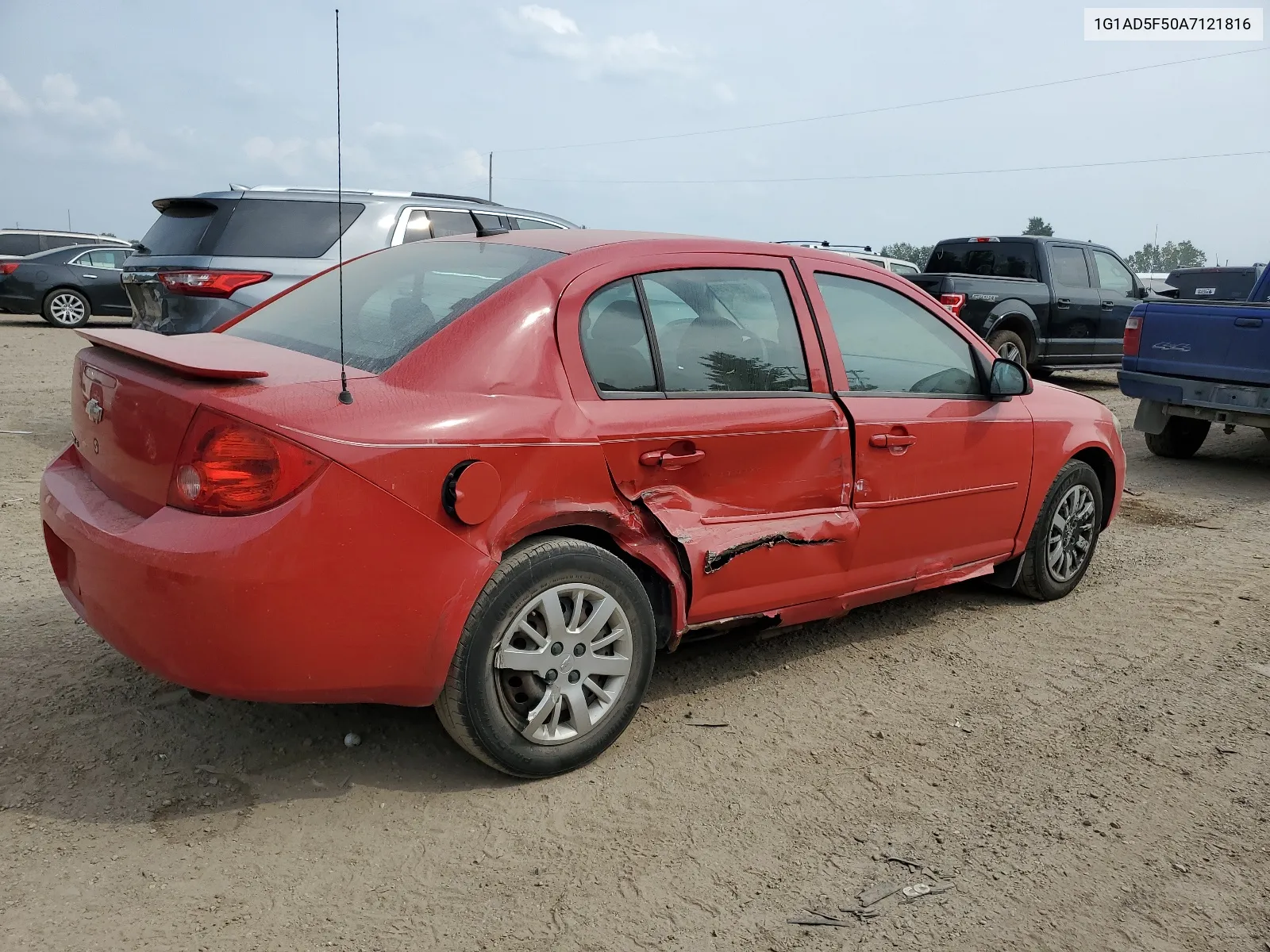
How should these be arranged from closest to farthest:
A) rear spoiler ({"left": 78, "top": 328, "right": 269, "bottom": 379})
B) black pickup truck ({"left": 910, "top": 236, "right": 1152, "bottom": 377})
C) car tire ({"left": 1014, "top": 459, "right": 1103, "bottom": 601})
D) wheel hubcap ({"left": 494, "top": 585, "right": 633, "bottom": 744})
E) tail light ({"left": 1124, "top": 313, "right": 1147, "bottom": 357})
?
rear spoiler ({"left": 78, "top": 328, "right": 269, "bottom": 379}), wheel hubcap ({"left": 494, "top": 585, "right": 633, "bottom": 744}), car tire ({"left": 1014, "top": 459, "right": 1103, "bottom": 601}), tail light ({"left": 1124, "top": 313, "right": 1147, "bottom": 357}), black pickup truck ({"left": 910, "top": 236, "right": 1152, "bottom": 377})

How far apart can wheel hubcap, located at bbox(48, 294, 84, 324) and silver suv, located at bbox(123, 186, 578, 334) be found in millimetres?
11138

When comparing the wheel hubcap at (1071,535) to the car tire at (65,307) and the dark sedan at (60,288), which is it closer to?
the dark sedan at (60,288)

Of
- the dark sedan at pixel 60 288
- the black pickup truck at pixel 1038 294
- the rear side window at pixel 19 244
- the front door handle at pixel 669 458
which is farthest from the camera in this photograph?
the rear side window at pixel 19 244

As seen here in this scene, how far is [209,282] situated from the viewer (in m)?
7.34

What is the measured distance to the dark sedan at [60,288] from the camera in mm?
17609

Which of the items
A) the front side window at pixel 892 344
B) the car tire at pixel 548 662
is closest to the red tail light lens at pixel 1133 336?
the front side window at pixel 892 344

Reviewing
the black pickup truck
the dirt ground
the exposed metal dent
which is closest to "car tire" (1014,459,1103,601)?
the dirt ground

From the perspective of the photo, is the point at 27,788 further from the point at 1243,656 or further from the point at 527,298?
the point at 1243,656

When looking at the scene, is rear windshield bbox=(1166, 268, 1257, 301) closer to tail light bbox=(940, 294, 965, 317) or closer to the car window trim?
tail light bbox=(940, 294, 965, 317)

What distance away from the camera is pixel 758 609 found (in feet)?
12.2

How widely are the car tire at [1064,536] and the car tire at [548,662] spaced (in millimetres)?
2440

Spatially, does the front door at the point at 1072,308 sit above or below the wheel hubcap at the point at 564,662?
above

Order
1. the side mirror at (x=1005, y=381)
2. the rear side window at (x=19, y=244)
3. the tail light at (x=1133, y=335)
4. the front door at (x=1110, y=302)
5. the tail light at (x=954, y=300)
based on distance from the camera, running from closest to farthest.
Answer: the side mirror at (x=1005, y=381) < the tail light at (x=1133, y=335) < the tail light at (x=954, y=300) < the front door at (x=1110, y=302) < the rear side window at (x=19, y=244)

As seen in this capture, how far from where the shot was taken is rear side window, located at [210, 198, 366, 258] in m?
7.55
